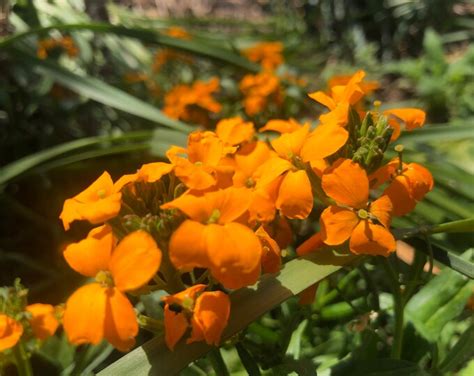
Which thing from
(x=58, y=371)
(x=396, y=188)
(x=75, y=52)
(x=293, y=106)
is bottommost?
(x=58, y=371)

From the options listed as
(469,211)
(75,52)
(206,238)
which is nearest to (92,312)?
(206,238)

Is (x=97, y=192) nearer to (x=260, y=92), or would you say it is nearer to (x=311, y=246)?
(x=311, y=246)

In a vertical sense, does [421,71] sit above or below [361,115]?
below

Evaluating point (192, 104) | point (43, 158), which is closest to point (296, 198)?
point (43, 158)

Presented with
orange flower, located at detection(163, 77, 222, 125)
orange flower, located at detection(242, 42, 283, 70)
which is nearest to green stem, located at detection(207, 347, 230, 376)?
orange flower, located at detection(163, 77, 222, 125)

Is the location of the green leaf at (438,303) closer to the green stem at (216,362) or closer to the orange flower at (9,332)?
the green stem at (216,362)

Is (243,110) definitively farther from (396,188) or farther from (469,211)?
(396,188)

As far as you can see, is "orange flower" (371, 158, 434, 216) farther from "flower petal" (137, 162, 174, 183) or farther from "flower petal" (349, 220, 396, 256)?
"flower petal" (137, 162, 174, 183)
